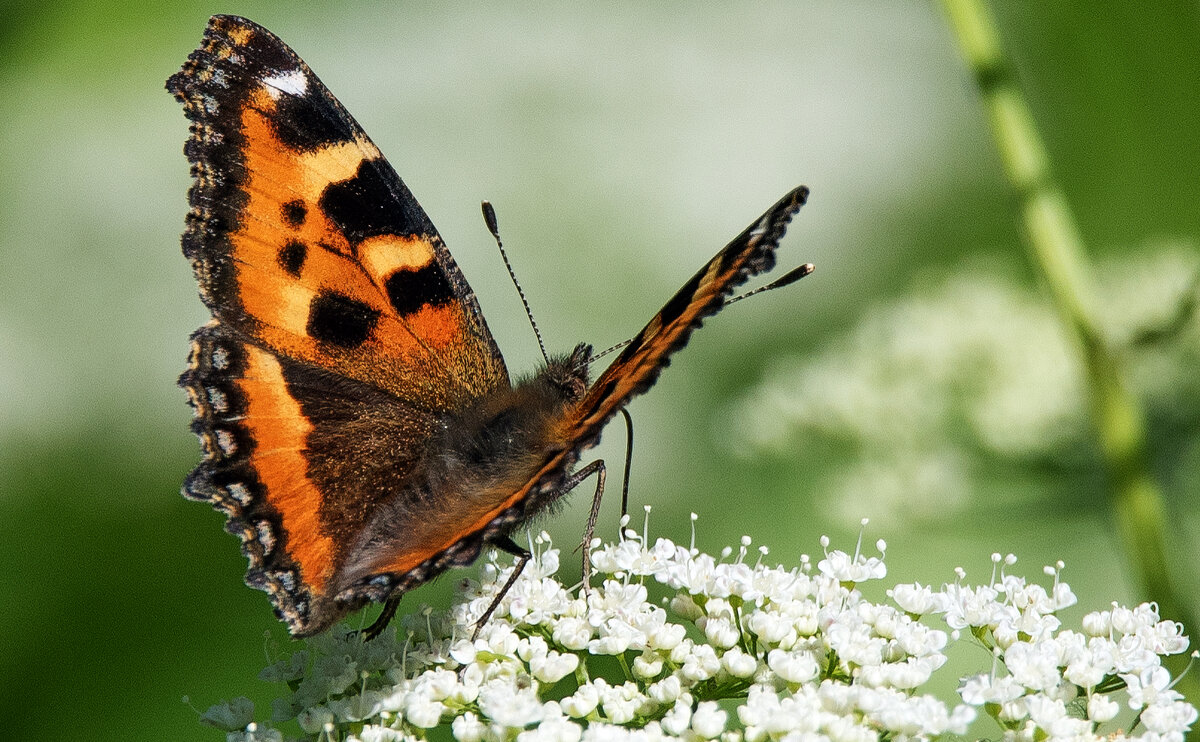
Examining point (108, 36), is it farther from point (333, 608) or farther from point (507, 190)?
point (333, 608)

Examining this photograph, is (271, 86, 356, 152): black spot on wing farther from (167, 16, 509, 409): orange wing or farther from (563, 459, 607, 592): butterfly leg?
(563, 459, 607, 592): butterfly leg

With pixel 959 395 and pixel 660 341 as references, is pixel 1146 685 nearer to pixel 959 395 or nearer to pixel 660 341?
pixel 660 341

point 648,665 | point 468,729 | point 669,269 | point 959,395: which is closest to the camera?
point 468,729

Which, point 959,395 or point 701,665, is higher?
point 959,395

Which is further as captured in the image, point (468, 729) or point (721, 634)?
point (721, 634)

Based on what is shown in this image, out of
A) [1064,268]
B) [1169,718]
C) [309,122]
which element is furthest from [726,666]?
[309,122]

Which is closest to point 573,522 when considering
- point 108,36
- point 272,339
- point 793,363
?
point 793,363

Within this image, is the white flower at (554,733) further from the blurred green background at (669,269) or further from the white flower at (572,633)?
the blurred green background at (669,269)
